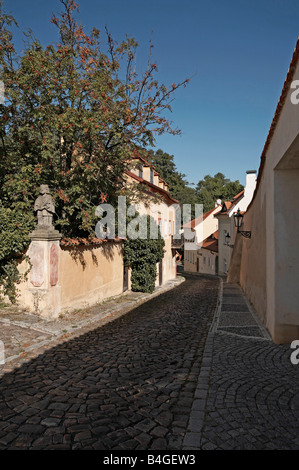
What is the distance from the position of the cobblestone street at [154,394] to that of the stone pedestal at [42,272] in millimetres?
1569

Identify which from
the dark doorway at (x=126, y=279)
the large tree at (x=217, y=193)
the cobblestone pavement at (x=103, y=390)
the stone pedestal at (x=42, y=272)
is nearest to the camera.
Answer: the cobblestone pavement at (x=103, y=390)

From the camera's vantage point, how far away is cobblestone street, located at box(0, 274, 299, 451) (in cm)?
332

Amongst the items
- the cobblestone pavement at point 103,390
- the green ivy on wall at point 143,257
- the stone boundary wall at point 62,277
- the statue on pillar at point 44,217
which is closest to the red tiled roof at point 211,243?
→ the green ivy on wall at point 143,257

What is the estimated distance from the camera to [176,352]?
6.40 metres

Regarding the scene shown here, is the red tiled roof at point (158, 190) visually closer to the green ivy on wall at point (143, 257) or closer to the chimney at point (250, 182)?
the green ivy on wall at point (143, 257)

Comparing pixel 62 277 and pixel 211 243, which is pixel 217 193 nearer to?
pixel 211 243

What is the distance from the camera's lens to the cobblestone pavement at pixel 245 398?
3.26m

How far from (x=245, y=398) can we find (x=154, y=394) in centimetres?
126

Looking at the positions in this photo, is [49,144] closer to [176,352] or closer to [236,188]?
[176,352]

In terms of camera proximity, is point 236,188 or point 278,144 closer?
point 278,144

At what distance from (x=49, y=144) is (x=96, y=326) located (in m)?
5.57

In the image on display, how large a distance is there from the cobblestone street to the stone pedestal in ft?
5.15
